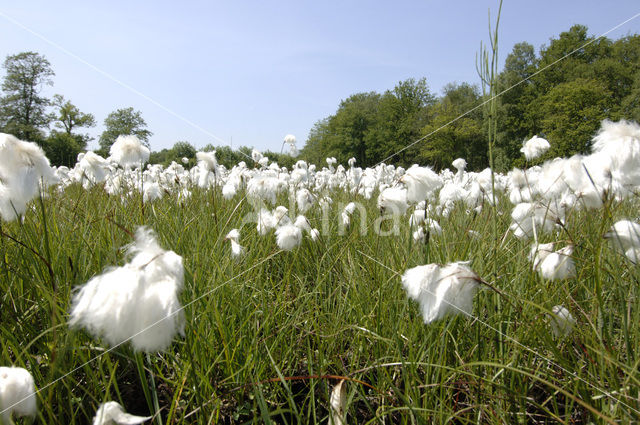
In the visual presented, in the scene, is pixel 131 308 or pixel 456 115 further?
pixel 456 115

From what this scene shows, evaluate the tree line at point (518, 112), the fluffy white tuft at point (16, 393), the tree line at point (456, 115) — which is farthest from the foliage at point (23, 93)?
the fluffy white tuft at point (16, 393)

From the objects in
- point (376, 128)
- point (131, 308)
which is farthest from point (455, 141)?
point (131, 308)

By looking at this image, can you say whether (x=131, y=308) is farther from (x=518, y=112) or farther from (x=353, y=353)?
(x=518, y=112)

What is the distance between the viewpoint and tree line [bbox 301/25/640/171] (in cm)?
3009

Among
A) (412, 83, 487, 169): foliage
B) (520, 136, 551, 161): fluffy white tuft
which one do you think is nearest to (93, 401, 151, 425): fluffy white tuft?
(520, 136, 551, 161): fluffy white tuft

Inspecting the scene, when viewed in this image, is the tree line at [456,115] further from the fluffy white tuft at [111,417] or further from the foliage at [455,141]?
the fluffy white tuft at [111,417]

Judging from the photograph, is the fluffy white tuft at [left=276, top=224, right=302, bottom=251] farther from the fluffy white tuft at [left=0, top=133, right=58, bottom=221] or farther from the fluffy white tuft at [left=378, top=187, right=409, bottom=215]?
the fluffy white tuft at [left=0, top=133, right=58, bottom=221]

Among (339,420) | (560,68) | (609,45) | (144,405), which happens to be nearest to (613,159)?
(339,420)

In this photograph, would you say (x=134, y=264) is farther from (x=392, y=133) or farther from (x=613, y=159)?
(x=392, y=133)

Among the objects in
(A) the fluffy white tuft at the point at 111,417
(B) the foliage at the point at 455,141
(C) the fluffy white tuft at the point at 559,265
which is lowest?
(A) the fluffy white tuft at the point at 111,417

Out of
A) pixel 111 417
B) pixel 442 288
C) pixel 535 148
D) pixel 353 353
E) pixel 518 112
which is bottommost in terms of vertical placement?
pixel 353 353

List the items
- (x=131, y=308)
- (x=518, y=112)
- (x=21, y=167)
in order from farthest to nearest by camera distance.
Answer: (x=518, y=112)
(x=21, y=167)
(x=131, y=308)

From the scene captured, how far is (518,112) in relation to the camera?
125 ft

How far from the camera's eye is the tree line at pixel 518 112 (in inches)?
1185
